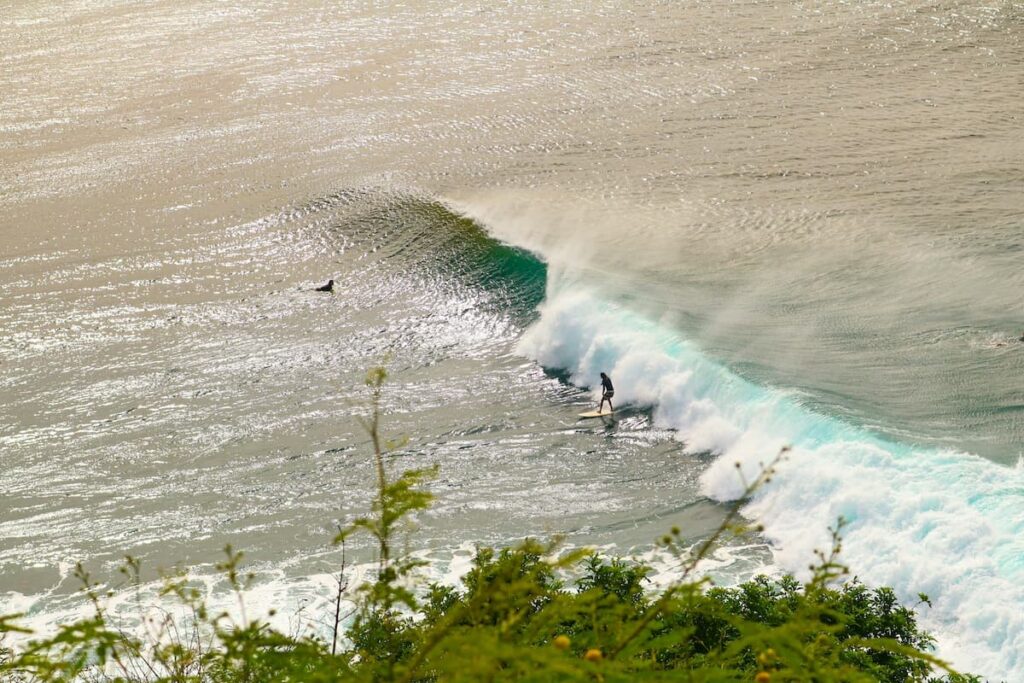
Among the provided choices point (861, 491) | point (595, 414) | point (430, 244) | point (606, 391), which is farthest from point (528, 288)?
point (861, 491)

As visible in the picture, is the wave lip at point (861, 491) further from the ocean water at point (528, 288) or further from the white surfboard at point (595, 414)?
the white surfboard at point (595, 414)

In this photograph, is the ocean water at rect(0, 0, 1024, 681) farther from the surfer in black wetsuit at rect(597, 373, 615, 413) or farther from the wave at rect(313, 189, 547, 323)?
the surfer in black wetsuit at rect(597, 373, 615, 413)

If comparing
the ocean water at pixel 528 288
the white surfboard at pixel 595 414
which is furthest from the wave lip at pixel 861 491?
the white surfboard at pixel 595 414

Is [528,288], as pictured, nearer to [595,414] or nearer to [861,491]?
[595,414]

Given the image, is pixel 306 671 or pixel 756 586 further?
pixel 756 586

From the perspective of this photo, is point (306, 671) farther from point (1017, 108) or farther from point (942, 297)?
point (1017, 108)

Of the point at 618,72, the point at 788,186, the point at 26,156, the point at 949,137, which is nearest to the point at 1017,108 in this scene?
the point at 949,137
